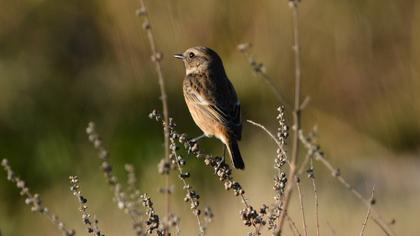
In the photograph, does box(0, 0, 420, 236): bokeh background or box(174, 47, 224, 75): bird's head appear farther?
box(0, 0, 420, 236): bokeh background

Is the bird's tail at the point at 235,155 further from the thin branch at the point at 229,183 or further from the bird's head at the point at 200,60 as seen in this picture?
the bird's head at the point at 200,60

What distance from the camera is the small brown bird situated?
520 cm

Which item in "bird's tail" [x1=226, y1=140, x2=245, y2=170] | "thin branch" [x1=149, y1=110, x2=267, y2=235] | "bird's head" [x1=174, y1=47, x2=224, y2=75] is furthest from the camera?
"bird's head" [x1=174, y1=47, x2=224, y2=75]

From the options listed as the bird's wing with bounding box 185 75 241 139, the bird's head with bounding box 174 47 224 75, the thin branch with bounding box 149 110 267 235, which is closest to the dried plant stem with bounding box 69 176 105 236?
the thin branch with bounding box 149 110 267 235

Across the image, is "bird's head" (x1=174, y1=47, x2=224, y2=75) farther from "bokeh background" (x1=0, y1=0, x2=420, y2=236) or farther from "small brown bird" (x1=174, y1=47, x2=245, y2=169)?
"bokeh background" (x1=0, y1=0, x2=420, y2=236)

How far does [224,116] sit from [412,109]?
3.75m

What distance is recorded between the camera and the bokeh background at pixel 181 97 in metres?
8.16

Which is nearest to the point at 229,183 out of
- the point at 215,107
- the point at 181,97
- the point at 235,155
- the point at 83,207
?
the point at 83,207

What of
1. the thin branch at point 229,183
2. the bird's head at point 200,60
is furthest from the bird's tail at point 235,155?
the bird's head at point 200,60

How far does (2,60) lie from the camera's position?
30.2ft

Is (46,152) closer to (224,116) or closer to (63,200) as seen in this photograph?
(63,200)

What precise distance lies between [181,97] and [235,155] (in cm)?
350

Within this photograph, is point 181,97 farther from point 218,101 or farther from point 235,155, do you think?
point 235,155

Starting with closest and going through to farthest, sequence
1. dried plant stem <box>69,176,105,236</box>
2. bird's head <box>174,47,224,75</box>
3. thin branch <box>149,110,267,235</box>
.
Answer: dried plant stem <box>69,176,105,236</box> → thin branch <box>149,110,267,235</box> → bird's head <box>174,47,224,75</box>
